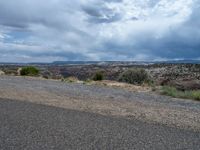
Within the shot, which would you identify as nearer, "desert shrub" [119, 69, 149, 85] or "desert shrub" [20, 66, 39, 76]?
"desert shrub" [119, 69, 149, 85]

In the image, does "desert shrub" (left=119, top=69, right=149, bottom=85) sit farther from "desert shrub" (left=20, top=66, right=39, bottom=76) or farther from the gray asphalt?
the gray asphalt

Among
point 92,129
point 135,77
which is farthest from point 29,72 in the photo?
point 92,129

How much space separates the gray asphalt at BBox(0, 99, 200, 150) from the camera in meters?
10.4

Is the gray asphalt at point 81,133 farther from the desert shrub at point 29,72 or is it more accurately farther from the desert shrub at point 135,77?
the desert shrub at point 29,72

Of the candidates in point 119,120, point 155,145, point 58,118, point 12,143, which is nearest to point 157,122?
point 119,120

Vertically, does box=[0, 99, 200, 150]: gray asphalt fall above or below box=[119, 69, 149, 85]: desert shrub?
above

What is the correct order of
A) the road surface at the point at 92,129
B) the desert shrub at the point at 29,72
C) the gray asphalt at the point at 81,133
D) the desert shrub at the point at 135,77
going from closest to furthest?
the gray asphalt at the point at 81,133, the road surface at the point at 92,129, the desert shrub at the point at 135,77, the desert shrub at the point at 29,72

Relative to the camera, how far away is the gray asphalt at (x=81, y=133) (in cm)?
1041

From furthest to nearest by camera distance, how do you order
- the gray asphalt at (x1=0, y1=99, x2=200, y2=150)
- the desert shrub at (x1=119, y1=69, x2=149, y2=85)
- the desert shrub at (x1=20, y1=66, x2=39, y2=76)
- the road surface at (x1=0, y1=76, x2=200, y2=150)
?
the desert shrub at (x1=20, y1=66, x2=39, y2=76) → the desert shrub at (x1=119, y1=69, x2=149, y2=85) → the road surface at (x1=0, y1=76, x2=200, y2=150) → the gray asphalt at (x1=0, y1=99, x2=200, y2=150)

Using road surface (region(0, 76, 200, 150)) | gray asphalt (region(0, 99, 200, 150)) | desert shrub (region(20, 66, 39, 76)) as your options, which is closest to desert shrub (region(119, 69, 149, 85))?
desert shrub (region(20, 66, 39, 76))

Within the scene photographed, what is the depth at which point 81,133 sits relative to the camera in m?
11.8

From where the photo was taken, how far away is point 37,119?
553 inches

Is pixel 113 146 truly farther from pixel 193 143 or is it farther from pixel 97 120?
pixel 97 120

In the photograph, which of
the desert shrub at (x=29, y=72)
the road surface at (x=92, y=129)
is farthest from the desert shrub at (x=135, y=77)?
the road surface at (x=92, y=129)
